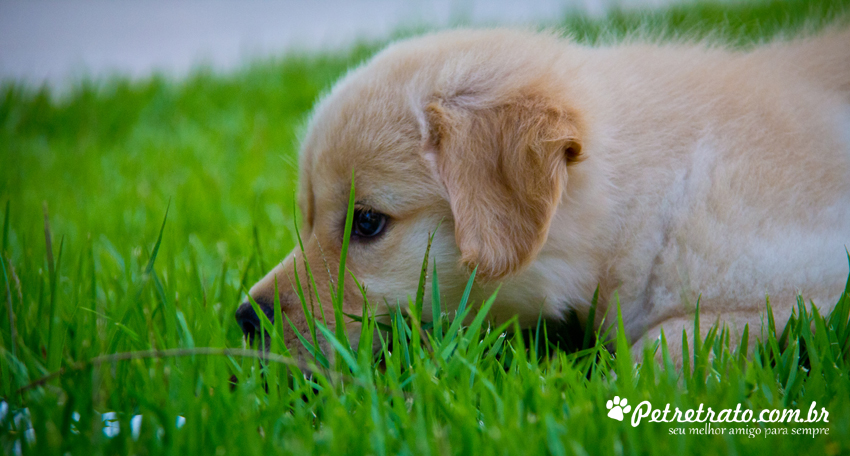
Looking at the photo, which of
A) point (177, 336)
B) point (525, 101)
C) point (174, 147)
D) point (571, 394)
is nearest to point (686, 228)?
point (525, 101)

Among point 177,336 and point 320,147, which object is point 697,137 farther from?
point 177,336

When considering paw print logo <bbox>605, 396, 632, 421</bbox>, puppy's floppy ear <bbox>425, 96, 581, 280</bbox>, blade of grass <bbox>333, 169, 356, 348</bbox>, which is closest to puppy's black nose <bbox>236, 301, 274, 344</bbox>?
blade of grass <bbox>333, 169, 356, 348</bbox>

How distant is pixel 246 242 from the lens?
3354 mm

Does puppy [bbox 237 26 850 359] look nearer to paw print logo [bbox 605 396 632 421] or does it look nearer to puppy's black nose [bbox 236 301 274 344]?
puppy's black nose [bbox 236 301 274 344]

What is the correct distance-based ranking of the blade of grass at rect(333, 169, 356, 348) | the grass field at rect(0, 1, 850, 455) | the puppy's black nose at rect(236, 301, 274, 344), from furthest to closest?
the puppy's black nose at rect(236, 301, 274, 344)
the blade of grass at rect(333, 169, 356, 348)
the grass field at rect(0, 1, 850, 455)

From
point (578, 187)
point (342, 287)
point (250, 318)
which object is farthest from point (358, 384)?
point (578, 187)

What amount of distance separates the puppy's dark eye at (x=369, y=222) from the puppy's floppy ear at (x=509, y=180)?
0.25 meters

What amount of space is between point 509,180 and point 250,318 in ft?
2.81

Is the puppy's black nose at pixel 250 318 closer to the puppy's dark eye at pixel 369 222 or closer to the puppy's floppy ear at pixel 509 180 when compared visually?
the puppy's dark eye at pixel 369 222

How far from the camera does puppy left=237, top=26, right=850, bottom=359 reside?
6.12 ft

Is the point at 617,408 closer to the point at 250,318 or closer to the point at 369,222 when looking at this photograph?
the point at 369,222

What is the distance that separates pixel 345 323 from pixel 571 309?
2.37ft

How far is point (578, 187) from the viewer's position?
1.99m

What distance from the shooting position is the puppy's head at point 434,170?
1.83 meters
